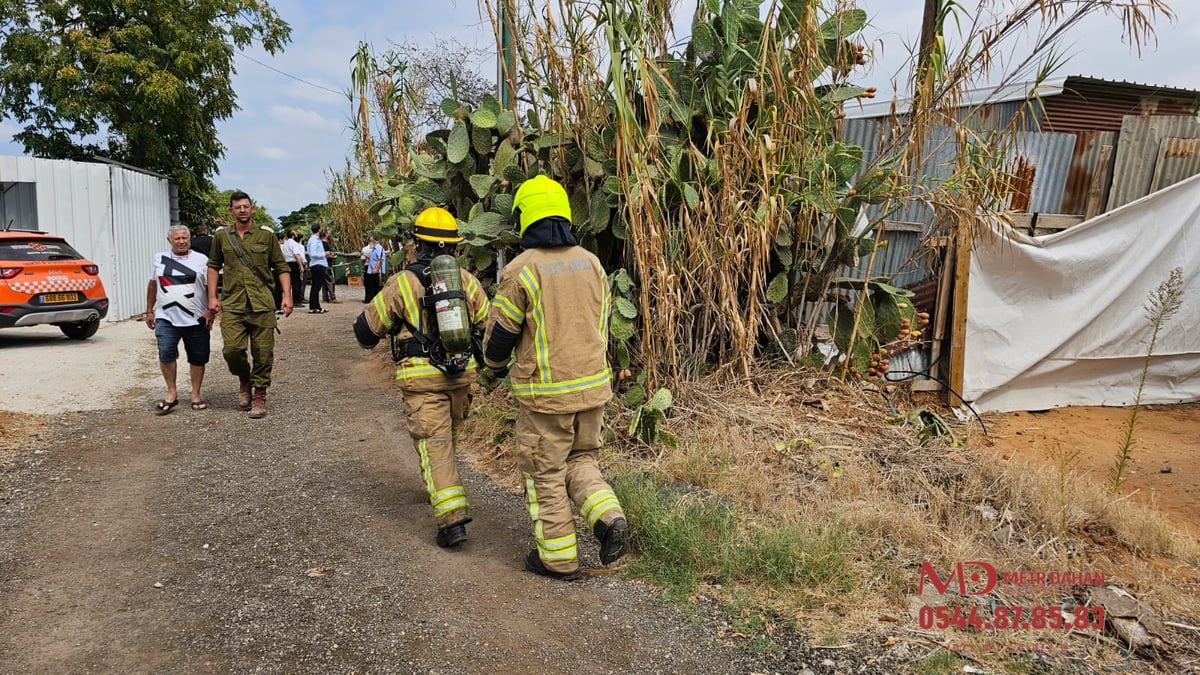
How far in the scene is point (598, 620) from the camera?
3.06 m

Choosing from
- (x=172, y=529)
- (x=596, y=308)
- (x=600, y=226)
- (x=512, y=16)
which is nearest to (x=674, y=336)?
(x=600, y=226)

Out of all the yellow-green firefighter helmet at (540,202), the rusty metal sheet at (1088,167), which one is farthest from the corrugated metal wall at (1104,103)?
the yellow-green firefighter helmet at (540,202)

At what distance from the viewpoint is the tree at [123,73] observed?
15.9 metres

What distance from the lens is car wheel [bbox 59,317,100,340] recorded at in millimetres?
10242

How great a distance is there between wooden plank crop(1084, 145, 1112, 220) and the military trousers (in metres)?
7.34

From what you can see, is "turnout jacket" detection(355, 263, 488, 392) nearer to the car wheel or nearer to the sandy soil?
the sandy soil

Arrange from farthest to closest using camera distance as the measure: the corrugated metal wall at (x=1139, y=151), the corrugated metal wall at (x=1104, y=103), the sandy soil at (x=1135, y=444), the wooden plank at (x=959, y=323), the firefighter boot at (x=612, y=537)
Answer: the corrugated metal wall at (x=1104, y=103)
the corrugated metal wall at (x=1139, y=151)
the wooden plank at (x=959, y=323)
the sandy soil at (x=1135, y=444)
the firefighter boot at (x=612, y=537)

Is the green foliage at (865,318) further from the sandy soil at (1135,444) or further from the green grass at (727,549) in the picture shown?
the green grass at (727,549)

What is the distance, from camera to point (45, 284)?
945 cm

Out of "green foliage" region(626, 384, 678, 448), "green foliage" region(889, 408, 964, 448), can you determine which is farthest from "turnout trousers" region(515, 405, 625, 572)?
"green foliage" region(889, 408, 964, 448)

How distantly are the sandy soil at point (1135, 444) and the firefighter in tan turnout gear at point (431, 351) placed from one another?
3.66 m

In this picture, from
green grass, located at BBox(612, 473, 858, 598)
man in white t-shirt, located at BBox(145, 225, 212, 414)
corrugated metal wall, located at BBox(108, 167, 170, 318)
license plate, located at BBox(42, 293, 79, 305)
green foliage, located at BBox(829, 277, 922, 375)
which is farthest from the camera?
corrugated metal wall, located at BBox(108, 167, 170, 318)

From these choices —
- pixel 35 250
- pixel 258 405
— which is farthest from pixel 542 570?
pixel 35 250

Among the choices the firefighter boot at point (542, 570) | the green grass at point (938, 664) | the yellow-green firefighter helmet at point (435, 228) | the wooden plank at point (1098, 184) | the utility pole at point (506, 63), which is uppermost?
the utility pole at point (506, 63)
